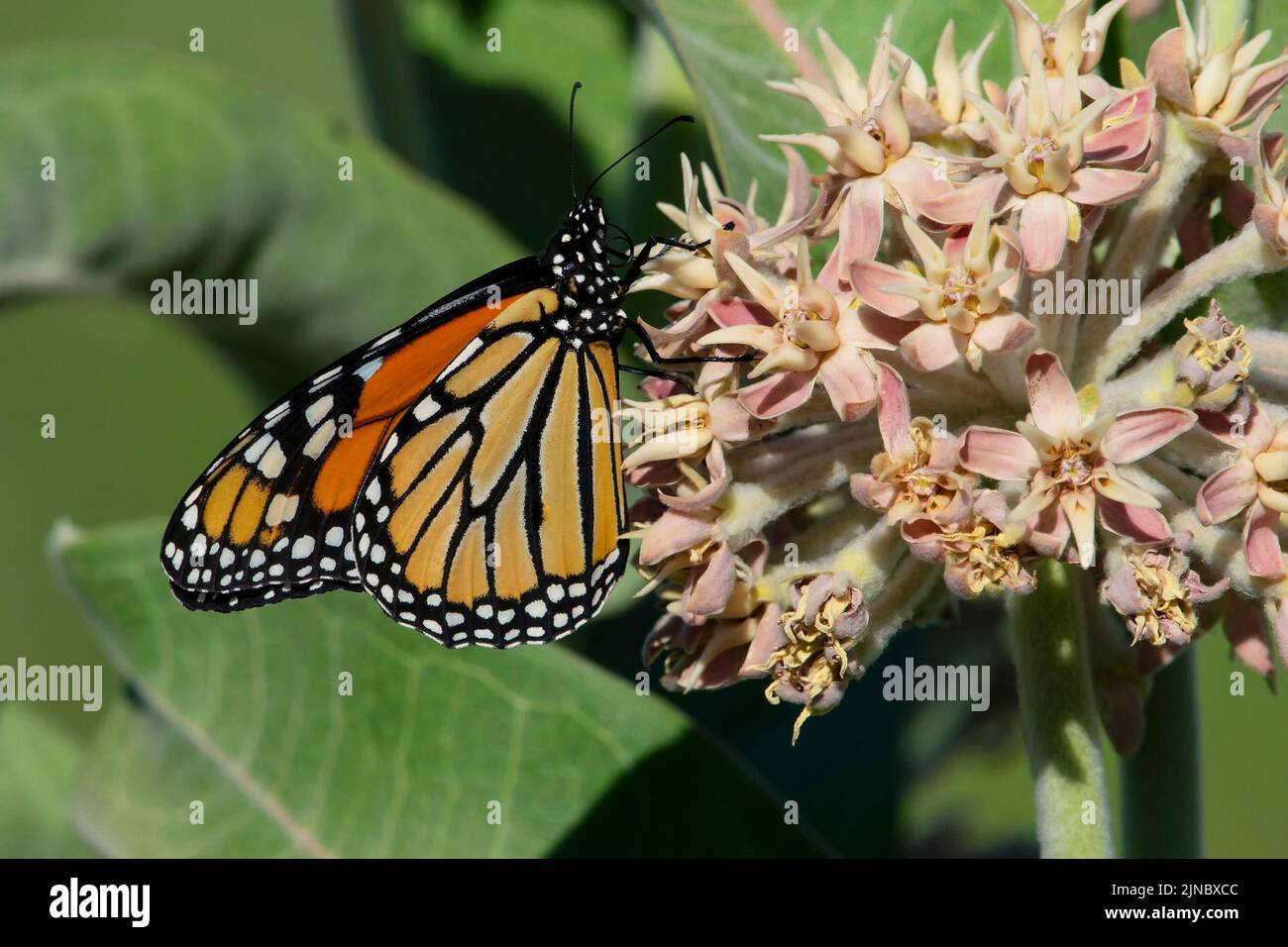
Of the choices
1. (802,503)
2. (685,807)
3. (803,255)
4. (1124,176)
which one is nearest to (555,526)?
(685,807)

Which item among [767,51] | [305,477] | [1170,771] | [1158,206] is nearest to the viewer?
[1158,206]

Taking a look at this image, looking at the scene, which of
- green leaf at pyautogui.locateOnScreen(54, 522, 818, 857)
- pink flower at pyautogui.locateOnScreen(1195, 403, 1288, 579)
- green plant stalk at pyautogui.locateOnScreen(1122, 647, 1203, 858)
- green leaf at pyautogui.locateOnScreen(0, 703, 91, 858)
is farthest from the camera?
green leaf at pyautogui.locateOnScreen(0, 703, 91, 858)

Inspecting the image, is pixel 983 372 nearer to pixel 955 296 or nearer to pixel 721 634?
pixel 955 296

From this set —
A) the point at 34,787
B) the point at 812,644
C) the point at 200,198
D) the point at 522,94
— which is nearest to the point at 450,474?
the point at 200,198

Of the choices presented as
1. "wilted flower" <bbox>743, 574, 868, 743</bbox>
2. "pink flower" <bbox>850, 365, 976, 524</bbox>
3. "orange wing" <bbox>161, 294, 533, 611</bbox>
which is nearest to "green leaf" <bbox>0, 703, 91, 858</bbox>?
"orange wing" <bbox>161, 294, 533, 611</bbox>

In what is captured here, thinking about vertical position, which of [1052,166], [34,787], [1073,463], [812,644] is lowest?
[34,787]

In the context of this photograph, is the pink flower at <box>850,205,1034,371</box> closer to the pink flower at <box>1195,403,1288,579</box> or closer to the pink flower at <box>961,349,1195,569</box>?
the pink flower at <box>961,349,1195,569</box>

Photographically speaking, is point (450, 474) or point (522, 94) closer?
point (450, 474)

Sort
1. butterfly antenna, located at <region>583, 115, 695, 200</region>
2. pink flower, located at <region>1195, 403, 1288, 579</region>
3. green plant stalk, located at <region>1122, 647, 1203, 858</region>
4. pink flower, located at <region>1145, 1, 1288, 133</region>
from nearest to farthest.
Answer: pink flower, located at <region>1195, 403, 1288, 579</region> < pink flower, located at <region>1145, 1, 1288, 133</region> < green plant stalk, located at <region>1122, 647, 1203, 858</region> < butterfly antenna, located at <region>583, 115, 695, 200</region>
